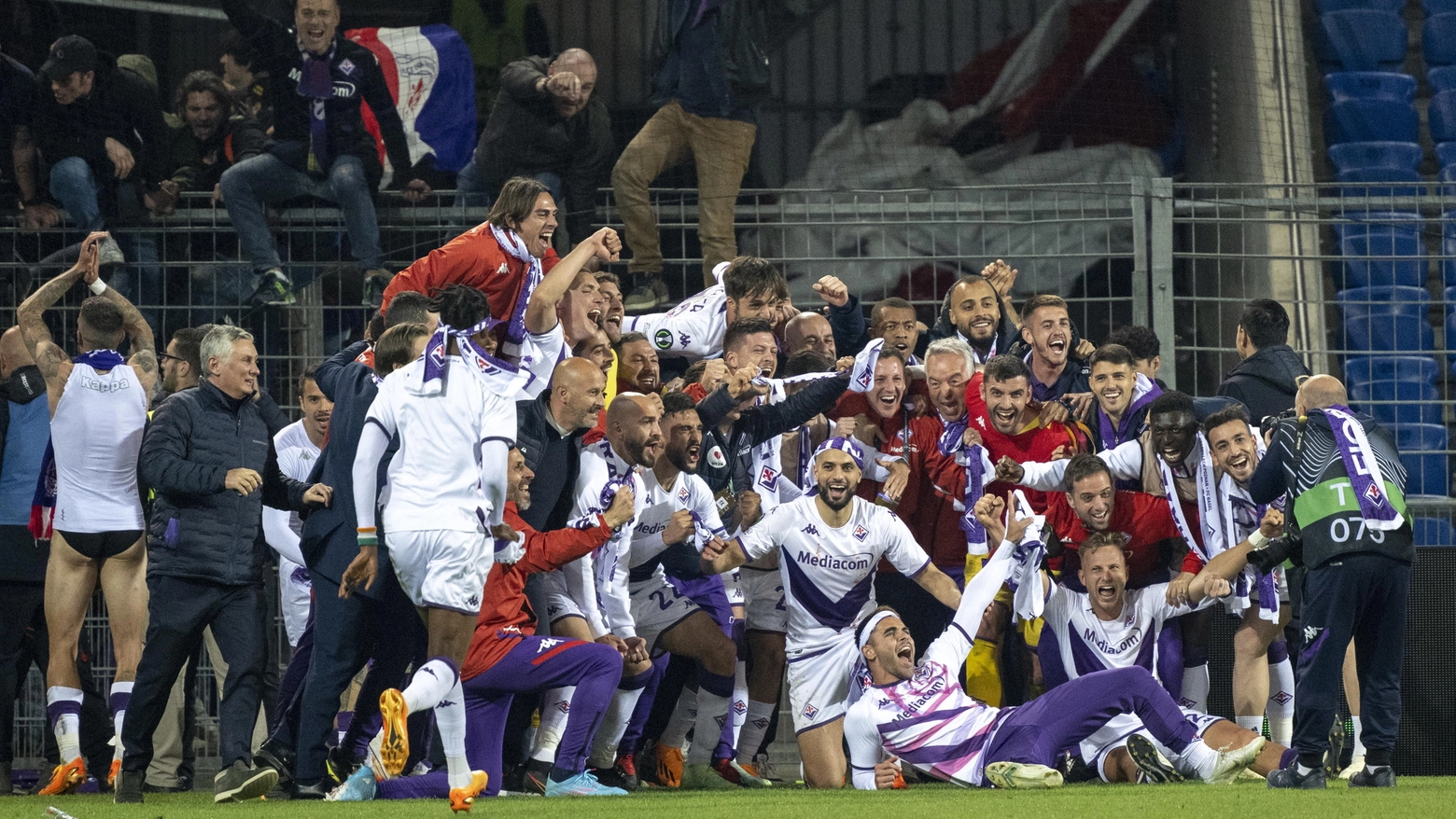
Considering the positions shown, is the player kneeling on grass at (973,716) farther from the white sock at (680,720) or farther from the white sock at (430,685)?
the white sock at (430,685)

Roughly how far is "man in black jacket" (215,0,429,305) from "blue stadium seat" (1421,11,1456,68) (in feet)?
21.7

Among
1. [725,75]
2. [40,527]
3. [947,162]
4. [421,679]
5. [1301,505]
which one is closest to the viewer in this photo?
[421,679]

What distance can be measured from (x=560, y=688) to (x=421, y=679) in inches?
35.2

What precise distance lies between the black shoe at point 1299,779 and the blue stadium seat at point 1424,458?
10.5 feet

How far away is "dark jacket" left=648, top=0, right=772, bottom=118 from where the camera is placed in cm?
980

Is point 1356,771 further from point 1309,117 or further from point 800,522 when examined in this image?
point 1309,117

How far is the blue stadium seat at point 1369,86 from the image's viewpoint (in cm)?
1180

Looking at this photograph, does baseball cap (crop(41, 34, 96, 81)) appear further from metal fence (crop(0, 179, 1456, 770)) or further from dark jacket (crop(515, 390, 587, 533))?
dark jacket (crop(515, 390, 587, 533))

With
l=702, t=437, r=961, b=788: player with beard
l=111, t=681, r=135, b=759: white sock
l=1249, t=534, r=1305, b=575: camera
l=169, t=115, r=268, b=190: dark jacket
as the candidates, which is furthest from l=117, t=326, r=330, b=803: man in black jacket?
l=1249, t=534, r=1305, b=575: camera

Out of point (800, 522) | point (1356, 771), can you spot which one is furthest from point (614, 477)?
point (1356, 771)

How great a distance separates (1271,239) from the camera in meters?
9.12

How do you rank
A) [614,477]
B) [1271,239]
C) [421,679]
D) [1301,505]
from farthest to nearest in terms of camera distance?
1. [1271,239]
2. [614,477]
3. [1301,505]
4. [421,679]

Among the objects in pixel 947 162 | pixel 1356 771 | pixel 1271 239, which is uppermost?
pixel 947 162

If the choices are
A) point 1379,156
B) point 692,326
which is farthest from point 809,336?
point 1379,156
